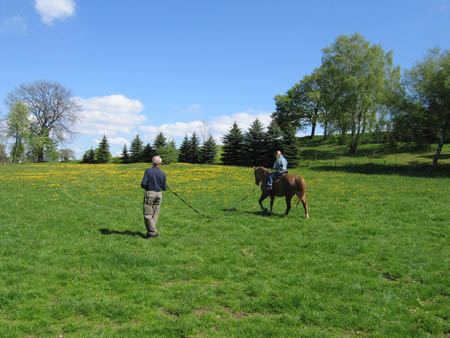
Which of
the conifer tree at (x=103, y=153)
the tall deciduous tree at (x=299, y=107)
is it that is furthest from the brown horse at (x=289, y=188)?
the conifer tree at (x=103, y=153)

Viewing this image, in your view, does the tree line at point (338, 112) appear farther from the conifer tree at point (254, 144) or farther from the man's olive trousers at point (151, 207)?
the man's olive trousers at point (151, 207)

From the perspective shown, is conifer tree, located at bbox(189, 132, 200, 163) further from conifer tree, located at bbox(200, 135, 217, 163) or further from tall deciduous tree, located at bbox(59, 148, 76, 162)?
tall deciduous tree, located at bbox(59, 148, 76, 162)

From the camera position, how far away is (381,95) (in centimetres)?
4200

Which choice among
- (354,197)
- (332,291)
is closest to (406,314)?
(332,291)

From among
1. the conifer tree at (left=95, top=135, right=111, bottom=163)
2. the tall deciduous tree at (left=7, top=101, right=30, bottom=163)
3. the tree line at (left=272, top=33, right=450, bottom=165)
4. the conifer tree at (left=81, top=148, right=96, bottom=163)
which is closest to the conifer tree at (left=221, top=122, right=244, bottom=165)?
the tree line at (left=272, top=33, right=450, bottom=165)

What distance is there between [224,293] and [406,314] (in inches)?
137

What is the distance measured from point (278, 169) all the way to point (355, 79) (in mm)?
38135

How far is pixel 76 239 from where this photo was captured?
1000 centimetres

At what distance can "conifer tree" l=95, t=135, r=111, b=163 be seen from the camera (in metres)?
70.4

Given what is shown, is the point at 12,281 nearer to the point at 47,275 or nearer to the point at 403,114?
the point at 47,275

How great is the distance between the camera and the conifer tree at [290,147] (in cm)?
4455

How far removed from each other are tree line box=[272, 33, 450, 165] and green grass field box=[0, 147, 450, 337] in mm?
26197

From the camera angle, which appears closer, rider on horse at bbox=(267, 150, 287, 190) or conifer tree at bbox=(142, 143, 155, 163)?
rider on horse at bbox=(267, 150, 287, 190)

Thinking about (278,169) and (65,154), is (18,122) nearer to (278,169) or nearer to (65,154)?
(65,154)
